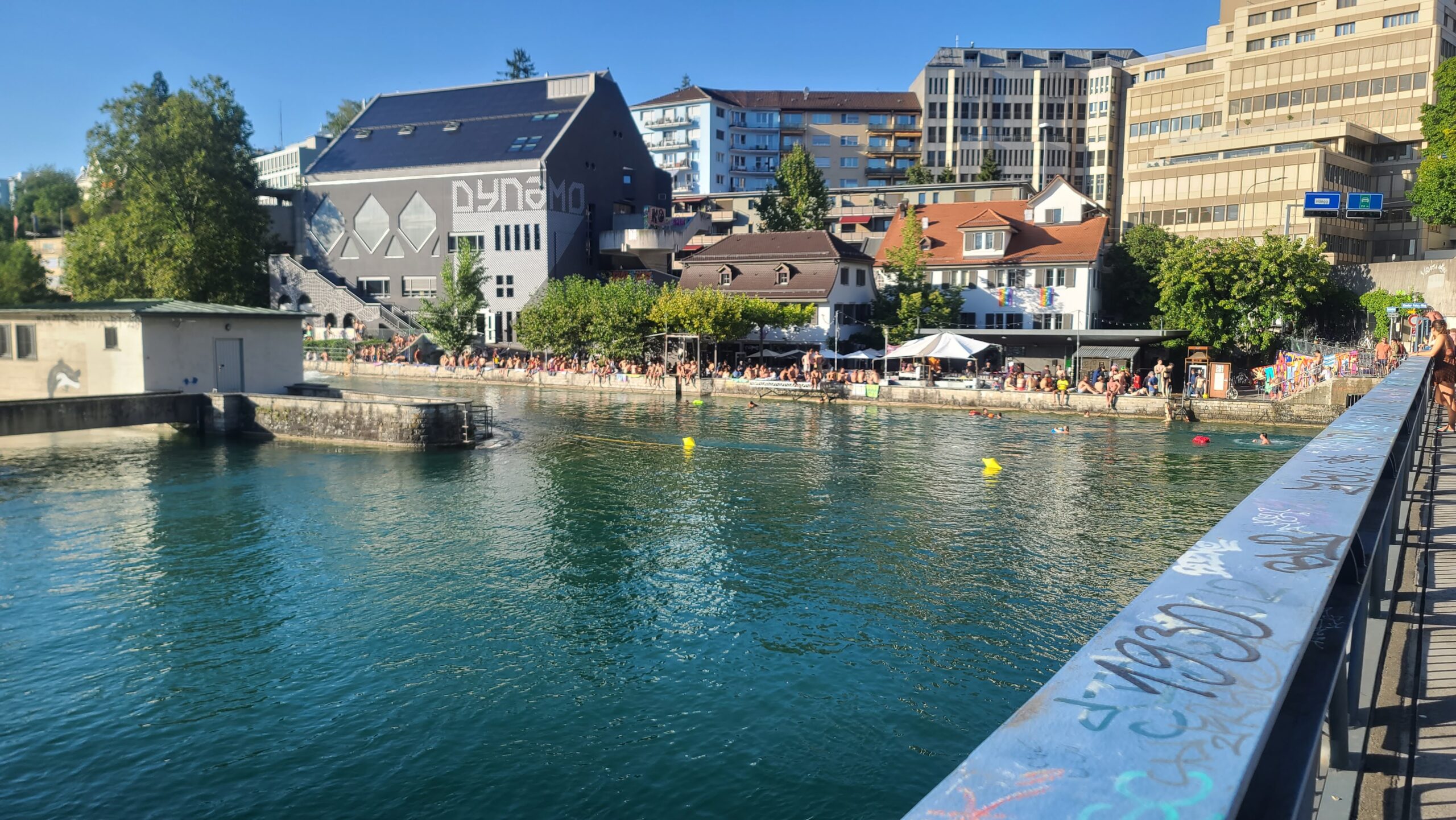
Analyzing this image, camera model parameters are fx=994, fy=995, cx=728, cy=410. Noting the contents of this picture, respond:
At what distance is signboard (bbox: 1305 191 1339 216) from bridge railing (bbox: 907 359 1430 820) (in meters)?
67.1

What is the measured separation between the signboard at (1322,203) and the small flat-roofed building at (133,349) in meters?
59.8

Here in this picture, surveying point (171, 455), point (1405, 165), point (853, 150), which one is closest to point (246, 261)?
point (171, 455)

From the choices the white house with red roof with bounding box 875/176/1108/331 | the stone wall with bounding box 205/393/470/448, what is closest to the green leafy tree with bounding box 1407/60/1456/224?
the white house with red roof with bounding box 875/176/1108/331

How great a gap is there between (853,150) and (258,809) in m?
116

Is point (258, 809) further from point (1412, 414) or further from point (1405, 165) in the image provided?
point (1405, 165)

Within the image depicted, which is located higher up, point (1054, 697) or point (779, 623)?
point (1054, 697)

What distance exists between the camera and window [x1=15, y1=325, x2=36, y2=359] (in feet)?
122

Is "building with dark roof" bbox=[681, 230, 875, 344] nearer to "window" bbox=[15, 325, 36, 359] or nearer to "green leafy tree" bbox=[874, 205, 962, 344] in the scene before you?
"green leafy tree" bbox=[874, 205, 962, 344]

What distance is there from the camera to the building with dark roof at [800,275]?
57.5 meters

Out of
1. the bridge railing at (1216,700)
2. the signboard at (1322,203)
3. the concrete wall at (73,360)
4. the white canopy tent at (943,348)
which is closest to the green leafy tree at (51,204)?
the concrete wall at (73,360)

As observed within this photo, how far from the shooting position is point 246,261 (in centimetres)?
7494

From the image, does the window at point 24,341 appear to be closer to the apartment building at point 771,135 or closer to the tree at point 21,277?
the tree at point 21,277

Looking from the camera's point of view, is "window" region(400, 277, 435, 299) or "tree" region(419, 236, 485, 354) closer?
"tree" region(419, 236, 485, 354)

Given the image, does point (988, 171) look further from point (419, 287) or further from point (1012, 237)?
point (419, 287)
